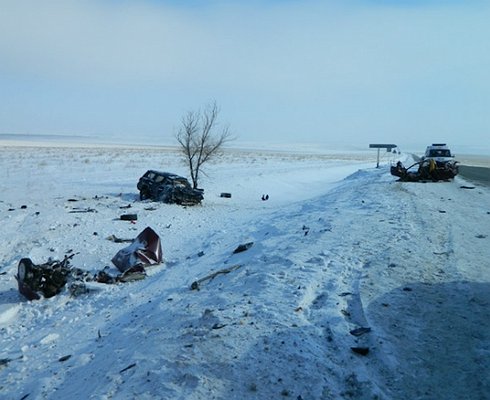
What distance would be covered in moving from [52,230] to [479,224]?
12225 mm

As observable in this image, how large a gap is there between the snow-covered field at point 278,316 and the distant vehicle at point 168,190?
277 inches

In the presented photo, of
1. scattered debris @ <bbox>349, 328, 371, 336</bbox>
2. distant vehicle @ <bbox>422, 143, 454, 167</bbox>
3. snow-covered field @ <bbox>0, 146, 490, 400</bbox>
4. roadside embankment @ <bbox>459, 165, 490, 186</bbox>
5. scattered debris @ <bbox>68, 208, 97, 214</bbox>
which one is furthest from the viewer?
distant vehicle @ <bbox>422, 143, 454, 167</bbox>

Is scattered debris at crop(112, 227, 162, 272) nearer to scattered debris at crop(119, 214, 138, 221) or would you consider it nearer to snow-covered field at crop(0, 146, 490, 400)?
snow-covered field at crop(0, 146, 490, 400)

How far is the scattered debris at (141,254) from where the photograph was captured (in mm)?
9820

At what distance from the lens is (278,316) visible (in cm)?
536

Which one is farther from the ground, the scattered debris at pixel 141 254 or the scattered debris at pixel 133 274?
the scattered debris at pixel 141 254

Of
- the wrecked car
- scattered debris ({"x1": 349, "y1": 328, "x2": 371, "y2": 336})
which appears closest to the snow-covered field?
scattered debris ({"x1": 349, "y1": 328, "x2": 371, "y2": 336})

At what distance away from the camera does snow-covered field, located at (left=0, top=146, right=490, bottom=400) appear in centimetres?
415

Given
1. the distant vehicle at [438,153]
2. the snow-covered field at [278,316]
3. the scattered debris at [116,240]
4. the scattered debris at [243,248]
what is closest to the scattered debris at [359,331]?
the snow-covered field at [278,316]

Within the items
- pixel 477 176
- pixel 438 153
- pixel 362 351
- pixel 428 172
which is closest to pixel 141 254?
pixel 362 351

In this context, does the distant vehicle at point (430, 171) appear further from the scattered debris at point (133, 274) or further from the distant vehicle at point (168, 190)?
the scattered debris at point (133, 274)

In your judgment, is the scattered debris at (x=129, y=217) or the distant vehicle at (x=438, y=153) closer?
the scattered debris at (x=129, y=217)

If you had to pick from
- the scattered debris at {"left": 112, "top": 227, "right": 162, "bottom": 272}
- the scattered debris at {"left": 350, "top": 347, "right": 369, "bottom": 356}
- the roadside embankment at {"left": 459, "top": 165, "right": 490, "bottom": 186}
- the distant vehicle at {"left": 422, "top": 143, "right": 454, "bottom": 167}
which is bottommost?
the scattered debris at {"left": 112, "top": 227, "right": 162, "bottom": 272}

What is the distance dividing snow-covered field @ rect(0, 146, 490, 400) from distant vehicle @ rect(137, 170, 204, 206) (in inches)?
277
